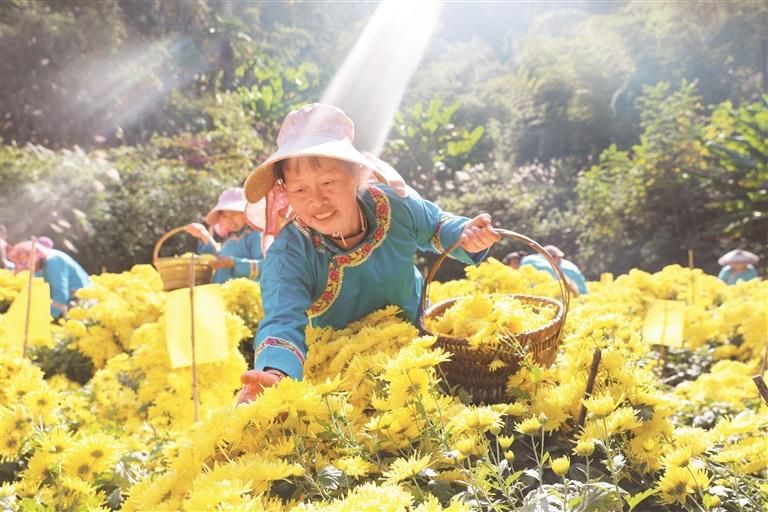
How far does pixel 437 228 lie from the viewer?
2182 millimetres

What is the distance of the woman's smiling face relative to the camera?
1.78m

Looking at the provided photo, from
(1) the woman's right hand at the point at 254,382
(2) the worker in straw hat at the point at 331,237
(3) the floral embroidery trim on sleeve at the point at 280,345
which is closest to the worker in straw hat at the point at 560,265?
(2) the worker in straw hat at the point at 331,237

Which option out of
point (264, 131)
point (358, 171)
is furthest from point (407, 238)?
point (264, 131)

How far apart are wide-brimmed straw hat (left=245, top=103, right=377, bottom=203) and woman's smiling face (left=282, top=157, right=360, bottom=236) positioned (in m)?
0.05

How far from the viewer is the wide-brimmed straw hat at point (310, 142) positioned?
5.59 ft

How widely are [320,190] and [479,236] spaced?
19.6 inches

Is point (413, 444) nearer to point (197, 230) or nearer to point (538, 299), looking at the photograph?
point (538, 299)

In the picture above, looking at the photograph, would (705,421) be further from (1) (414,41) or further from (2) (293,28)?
(1) (414,41)

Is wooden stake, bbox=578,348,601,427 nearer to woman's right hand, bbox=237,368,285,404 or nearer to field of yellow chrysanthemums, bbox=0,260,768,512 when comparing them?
field of yellow chrysanthemums, bbox=0,260,768,512

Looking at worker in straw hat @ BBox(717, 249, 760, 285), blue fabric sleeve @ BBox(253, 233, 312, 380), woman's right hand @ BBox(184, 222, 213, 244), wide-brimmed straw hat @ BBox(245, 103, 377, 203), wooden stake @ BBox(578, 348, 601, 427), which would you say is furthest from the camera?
worker in straw hat @ BBox(717, 249, 760, 285)

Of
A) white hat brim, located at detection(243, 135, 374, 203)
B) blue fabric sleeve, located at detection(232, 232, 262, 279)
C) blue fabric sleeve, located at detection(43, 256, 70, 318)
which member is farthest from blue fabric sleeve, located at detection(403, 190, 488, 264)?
blue fabric sleeve, located at detection(43, 256, 70, 318)

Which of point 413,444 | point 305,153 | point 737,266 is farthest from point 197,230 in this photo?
point 737,266

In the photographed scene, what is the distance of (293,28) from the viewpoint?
1044 inches

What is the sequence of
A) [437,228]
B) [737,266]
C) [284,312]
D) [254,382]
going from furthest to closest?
[737,266], [437,228], [284,312], [254,382]
